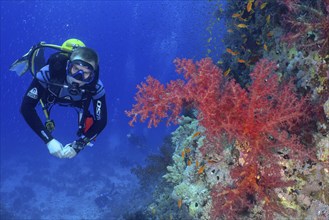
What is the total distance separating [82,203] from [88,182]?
3172 millimetres

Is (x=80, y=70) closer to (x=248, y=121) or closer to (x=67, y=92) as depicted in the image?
(x=67, y=92)

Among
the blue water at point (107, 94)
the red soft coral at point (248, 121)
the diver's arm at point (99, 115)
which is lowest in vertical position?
the red soft coral at point (248, 121)

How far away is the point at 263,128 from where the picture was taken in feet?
11.4

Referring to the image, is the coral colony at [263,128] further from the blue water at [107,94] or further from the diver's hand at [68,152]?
the blue water at [107,94]

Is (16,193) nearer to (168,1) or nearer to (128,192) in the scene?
(128,192)

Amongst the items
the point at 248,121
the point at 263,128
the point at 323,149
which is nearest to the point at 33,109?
the point at 248,121

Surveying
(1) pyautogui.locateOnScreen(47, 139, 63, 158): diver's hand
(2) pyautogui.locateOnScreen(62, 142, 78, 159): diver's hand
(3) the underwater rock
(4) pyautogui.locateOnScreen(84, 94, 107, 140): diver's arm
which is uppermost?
(4) pyautogui.locateOnScreen(84, 94, 107, 140): diver's arm

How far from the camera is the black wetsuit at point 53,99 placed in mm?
4996

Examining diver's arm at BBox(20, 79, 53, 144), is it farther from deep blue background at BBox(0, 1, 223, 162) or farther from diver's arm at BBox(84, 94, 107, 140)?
deep blue background at BBox(0, 1, 223, 162)

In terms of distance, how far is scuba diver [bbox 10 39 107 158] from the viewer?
475 cm

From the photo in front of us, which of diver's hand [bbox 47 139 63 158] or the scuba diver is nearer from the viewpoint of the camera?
diver's hand [bbox 47 139 63 158]

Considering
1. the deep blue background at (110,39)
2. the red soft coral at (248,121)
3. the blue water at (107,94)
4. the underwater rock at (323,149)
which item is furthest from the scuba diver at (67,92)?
the deep blue background at (110,39)

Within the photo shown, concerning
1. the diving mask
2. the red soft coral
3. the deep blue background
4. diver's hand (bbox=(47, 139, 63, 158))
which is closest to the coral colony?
the red soft coral

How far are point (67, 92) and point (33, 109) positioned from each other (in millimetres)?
602
